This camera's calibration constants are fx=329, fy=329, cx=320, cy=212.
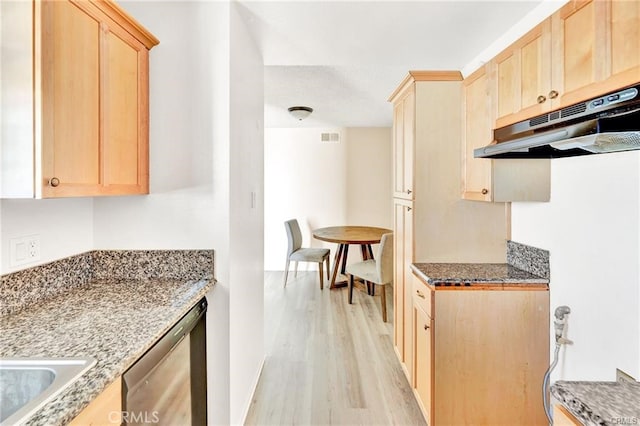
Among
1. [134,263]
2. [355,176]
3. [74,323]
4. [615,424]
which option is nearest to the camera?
[615,424]

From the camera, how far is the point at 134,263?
168cm

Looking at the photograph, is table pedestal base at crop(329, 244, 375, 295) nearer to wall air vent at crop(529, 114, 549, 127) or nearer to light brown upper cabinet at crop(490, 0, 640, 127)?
light brown upper cabinet at crop(490, 0, 640, 127)

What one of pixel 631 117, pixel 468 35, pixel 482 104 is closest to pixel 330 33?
pixel 468 35

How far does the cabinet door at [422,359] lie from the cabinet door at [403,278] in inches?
6.4

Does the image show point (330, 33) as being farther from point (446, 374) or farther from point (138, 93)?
point (446, 374)

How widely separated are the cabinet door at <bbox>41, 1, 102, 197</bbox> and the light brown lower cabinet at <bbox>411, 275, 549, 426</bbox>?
67.0 inches

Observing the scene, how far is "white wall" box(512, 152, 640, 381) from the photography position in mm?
1295

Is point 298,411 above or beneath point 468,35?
beneath

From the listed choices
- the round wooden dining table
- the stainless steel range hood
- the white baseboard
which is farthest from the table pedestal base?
the stainless steel range hood

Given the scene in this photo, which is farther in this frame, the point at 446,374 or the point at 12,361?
the point at 446,374

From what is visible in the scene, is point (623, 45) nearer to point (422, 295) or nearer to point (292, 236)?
point (422, 295)

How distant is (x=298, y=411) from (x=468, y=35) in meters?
2.64

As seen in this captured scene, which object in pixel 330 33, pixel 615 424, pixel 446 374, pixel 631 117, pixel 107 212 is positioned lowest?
pixel 446 374

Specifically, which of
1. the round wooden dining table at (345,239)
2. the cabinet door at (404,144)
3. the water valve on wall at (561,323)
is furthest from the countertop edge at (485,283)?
the round wooden dining table at (345,239)
